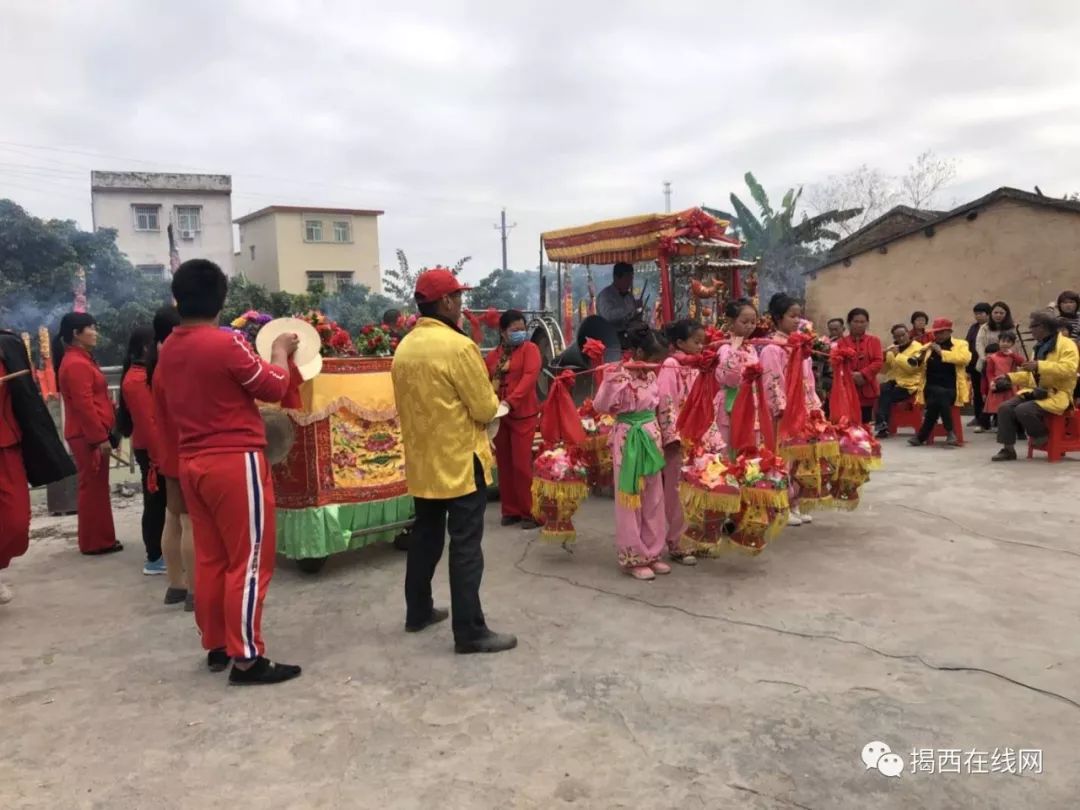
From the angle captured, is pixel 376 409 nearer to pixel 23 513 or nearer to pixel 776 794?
pixel 23 513

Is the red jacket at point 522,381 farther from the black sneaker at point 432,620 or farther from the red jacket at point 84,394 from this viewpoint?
the red jacket at point 84,394

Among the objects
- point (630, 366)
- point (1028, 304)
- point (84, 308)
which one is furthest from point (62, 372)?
point (84, 308)

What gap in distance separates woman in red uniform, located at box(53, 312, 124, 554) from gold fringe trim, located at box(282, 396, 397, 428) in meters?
1.43

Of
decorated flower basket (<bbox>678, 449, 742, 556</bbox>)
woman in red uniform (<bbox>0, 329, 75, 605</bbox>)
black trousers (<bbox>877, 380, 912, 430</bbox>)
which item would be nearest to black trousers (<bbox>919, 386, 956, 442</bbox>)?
black trousers (<bbox>877, 380, 912, 430</bbox>)

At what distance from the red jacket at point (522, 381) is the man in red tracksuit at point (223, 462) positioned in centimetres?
255

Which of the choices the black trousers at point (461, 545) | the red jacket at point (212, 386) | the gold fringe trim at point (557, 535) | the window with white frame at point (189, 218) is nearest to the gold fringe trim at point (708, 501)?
the gold fringe trim at point (557, 535)

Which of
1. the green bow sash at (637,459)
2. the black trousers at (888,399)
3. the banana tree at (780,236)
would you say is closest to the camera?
the green bow sash at (637,459)

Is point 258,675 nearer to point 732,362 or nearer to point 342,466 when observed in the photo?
point 342,466

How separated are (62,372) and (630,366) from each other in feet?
11.9

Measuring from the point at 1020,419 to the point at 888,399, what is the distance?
221 cm

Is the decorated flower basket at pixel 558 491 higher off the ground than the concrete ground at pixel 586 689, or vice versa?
the decorated flower basket at pixel 558 491

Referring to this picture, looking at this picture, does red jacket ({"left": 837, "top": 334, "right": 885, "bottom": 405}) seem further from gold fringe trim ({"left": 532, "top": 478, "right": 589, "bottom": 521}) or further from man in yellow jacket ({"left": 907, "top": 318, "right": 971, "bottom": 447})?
gold fringe trim ({"left": 532, "top": 478, "right": 589, "bottom": 521})

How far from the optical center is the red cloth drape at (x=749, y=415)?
14.7ft

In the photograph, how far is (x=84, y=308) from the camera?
66.5 ft
